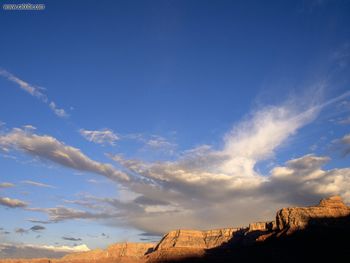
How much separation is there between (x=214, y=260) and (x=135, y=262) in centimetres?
5169

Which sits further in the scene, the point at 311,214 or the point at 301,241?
the point at 311,214

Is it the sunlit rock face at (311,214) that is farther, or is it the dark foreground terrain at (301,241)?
the sunlit rock face at (311,214)

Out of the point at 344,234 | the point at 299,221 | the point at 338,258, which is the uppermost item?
the point at 299,221

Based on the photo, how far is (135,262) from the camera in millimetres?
199375

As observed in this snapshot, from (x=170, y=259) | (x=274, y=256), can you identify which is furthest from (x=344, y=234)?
(x=170, y=259)

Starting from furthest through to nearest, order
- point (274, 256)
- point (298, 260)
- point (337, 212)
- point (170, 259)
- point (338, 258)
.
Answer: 1. point (170, 259)
2. point (337, 212)
3. point (274, 256)
4. point (298, 260)
5. point (338, 258)

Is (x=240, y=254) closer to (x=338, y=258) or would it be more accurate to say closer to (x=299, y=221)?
(x=299, y=221)

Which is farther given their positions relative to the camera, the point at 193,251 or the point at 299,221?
the point at 193,251

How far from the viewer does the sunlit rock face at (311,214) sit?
14666 cm

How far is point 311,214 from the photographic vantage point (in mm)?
154125

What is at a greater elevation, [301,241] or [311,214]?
[311,214]

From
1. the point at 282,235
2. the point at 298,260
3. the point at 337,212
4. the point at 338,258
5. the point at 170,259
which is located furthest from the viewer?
the point at 170,259

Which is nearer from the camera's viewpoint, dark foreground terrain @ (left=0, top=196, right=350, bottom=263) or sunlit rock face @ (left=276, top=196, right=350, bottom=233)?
dark foreground terrain @ (left=0, top=196, right=350, bottom=263)

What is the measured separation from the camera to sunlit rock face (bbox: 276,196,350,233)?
146663 millimetres
